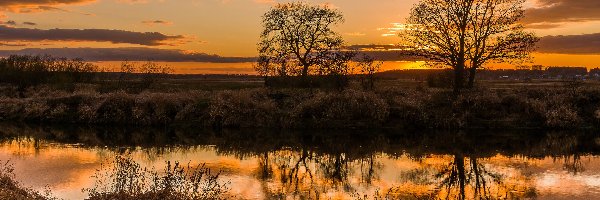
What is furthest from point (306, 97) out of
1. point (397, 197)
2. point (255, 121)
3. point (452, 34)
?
point (397, 197)

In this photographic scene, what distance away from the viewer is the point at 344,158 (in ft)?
108

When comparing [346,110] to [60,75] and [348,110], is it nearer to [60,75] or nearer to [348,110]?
[348,110]

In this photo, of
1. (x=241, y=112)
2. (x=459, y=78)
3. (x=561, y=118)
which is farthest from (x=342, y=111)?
(x=561, y=118)

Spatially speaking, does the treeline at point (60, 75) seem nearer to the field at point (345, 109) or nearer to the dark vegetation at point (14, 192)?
the field at point (345, 109)

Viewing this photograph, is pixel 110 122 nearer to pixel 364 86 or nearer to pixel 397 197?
pixel 364 86

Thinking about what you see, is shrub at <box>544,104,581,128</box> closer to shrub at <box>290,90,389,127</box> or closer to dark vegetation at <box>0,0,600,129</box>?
dark vegetation at <box>0,0,600,129</box>

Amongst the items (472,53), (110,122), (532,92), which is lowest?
(110,122)

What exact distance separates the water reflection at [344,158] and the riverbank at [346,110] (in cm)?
321

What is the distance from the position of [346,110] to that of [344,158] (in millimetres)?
17059

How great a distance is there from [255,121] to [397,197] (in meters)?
29.3

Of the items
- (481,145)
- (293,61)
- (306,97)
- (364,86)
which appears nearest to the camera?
(481,145)

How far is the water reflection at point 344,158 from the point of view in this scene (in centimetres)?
2356

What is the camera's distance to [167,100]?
52.7 metres

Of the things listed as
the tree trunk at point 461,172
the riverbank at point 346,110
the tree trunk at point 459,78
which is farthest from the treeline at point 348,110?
the tree trunk at point 461,172
